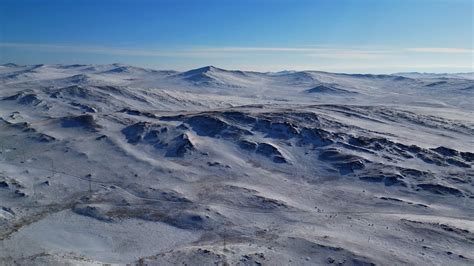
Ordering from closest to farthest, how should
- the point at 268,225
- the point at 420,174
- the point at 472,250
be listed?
the point at 472,250
the point at 268,225
the point at 420,174

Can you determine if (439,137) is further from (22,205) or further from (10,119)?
(10,119)

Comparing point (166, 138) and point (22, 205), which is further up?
point (166, 138)

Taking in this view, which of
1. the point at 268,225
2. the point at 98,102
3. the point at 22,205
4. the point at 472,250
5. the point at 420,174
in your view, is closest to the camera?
the point at 472,250

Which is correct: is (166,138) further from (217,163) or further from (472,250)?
(472,250)

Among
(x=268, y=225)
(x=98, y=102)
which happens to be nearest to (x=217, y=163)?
(x=268, y=225)

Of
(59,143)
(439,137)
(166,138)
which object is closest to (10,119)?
(59,143)

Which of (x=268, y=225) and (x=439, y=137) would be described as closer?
(x=268, y=225)
